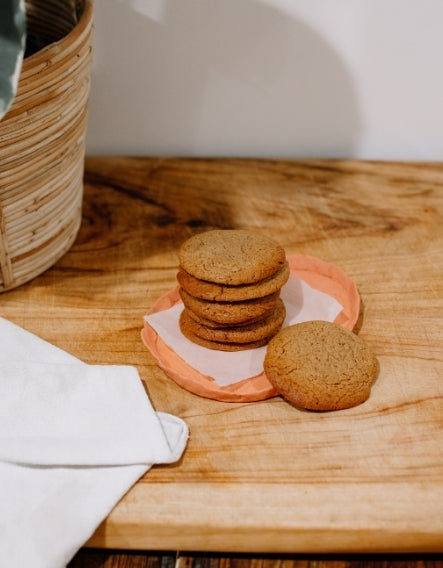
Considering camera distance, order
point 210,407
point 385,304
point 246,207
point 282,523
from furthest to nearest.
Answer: point 246,207 → point 385,304 → point 210,407 → point 282,523

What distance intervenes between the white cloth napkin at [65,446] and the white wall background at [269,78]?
1.46 feet

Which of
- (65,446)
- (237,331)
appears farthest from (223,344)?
(65,446)

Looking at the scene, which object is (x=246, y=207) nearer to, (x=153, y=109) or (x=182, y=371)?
(x=153, y=109)

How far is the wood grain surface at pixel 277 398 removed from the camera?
572 mm

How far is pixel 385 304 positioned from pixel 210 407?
0.79 feet

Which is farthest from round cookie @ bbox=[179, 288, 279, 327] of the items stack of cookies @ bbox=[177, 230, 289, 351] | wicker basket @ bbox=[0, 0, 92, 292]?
wicker basket @ bbox=[0, 0, 92, 292]

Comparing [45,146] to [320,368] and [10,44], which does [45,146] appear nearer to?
[10,44]

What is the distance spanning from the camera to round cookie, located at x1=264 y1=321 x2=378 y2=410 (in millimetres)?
649

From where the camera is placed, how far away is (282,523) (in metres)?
0.56

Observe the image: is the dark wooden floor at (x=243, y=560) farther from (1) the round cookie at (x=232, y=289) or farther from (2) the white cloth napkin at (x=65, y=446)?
(1) the round cookie at (x=232, y=289)

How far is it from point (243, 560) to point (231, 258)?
0.27 meters

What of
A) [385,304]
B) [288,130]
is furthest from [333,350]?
[288,130]

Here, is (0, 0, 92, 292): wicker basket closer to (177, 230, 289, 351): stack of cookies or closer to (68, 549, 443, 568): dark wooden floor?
(177, 230, 289, 351): stack of cookies

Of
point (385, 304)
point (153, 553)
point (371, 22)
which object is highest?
point (371, 22)
